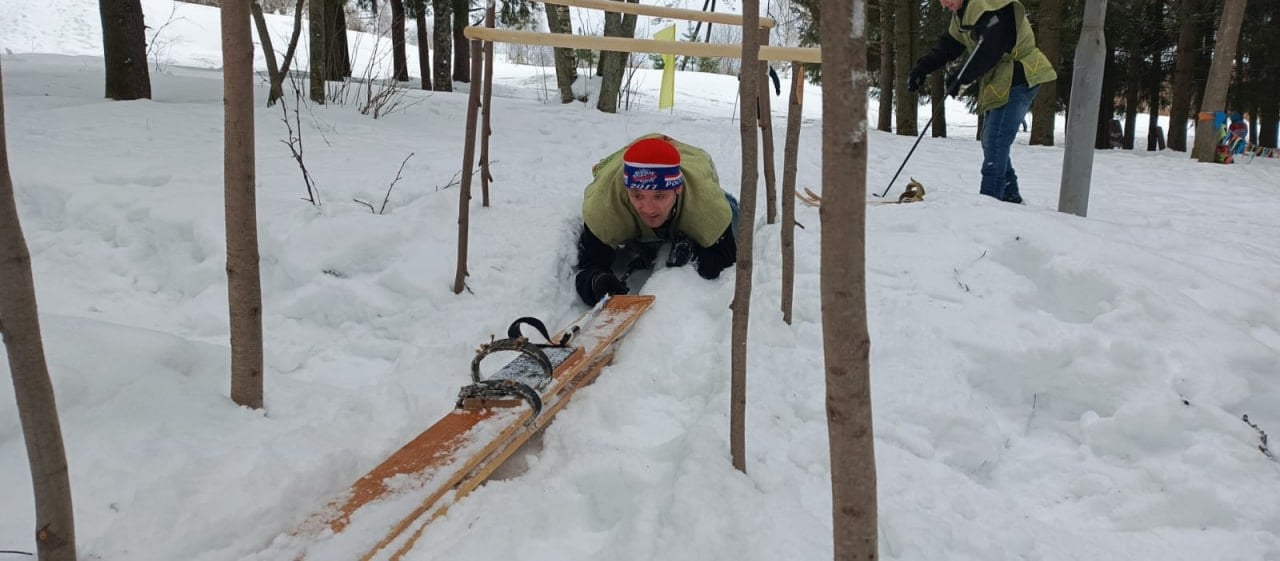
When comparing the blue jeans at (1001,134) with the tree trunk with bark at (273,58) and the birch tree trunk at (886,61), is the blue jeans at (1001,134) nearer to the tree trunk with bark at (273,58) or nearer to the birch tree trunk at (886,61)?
the tree trunk with bark at (273,58)

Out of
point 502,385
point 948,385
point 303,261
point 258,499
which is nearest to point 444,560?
point 258,499

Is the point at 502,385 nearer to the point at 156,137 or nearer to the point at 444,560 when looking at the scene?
the point at 444,560

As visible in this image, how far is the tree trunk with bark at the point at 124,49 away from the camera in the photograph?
5.46 metres

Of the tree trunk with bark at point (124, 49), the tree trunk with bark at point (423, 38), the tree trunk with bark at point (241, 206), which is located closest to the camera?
the tree trunk with bark at point (241, 206)

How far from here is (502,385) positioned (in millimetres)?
2143

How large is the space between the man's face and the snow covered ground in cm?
29

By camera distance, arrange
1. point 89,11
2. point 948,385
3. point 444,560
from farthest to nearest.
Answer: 1. point 89,11
2. point 948,385
3. point 444,560

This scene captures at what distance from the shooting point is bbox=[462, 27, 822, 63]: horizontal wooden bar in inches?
103

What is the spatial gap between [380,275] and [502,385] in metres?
1.25

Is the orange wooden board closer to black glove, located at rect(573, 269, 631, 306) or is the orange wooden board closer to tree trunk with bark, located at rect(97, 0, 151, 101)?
black glove, located at rect(573, 269, 631, 306)

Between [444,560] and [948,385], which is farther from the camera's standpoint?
[948,385]

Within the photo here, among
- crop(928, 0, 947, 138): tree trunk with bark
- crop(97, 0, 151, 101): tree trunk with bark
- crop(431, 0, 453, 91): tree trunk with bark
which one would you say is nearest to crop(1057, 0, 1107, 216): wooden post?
crop(97, 0, 151, 101): tree trunk with bark

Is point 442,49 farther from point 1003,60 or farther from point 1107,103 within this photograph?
point 1107,103

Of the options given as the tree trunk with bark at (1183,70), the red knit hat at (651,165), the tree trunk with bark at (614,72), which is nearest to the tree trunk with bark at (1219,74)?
the tree trunk with bark at (1183,70)
